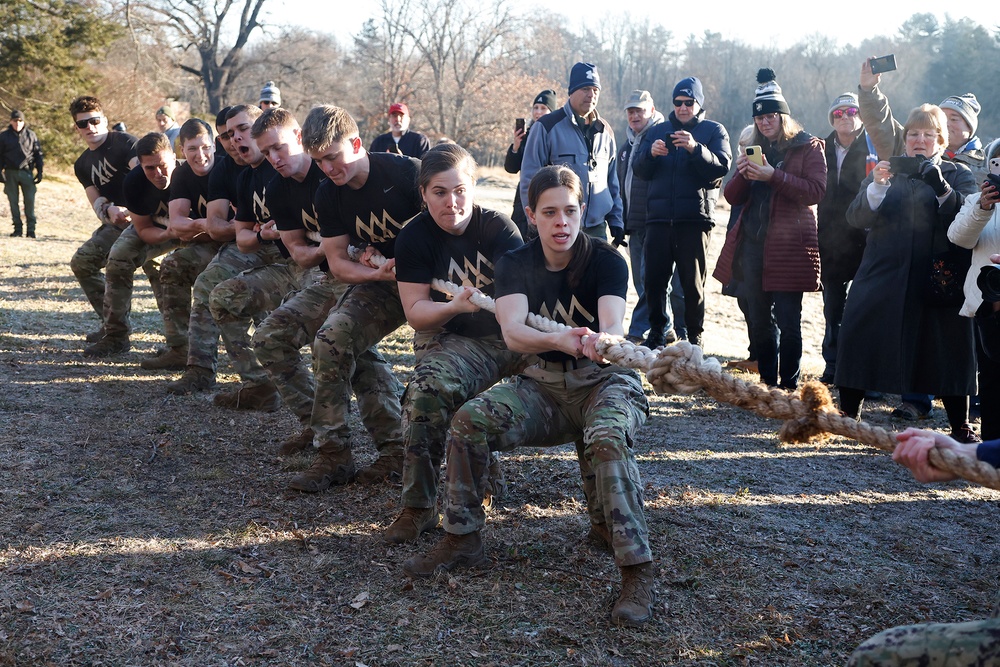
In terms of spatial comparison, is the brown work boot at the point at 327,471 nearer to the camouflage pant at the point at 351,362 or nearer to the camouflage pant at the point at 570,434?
the camouflage pant at the point at 351,362

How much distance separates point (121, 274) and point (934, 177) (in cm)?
630

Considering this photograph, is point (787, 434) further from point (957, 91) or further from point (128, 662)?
point (957, 91)

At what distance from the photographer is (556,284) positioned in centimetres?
380

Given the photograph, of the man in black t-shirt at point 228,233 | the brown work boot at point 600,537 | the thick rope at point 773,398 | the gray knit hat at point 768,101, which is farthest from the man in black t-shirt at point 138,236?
the thick rope at point 773,398

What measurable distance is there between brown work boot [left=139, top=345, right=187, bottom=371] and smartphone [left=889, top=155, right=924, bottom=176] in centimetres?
546

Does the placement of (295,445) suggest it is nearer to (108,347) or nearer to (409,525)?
(409,525)

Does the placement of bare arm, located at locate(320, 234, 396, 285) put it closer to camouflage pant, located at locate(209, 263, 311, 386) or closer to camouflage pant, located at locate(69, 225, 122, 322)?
camouflage pant, located at locate(209, 263, 311, 386)

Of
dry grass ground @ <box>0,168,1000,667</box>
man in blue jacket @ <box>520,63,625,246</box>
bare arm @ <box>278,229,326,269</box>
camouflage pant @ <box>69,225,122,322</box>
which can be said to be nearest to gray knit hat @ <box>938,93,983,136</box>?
dry grass ground @ <box>0,168,1000,667</box>

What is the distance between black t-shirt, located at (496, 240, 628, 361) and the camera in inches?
Result: 146

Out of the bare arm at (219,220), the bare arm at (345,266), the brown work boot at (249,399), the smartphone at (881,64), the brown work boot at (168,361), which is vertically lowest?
the brown work boot at (249,399)

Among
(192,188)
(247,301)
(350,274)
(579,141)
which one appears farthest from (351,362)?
(579,141)

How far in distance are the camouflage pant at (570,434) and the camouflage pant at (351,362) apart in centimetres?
120

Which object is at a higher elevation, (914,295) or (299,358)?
(914,295)

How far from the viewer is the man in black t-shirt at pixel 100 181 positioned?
8055 millimetres
